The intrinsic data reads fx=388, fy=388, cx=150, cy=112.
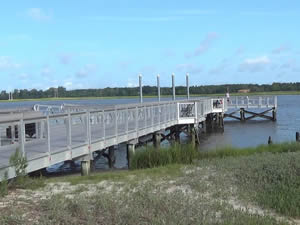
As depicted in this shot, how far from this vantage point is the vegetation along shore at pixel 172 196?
577 cm

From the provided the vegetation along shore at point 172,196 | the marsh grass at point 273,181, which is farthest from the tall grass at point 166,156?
the marsh grass at point 273,181

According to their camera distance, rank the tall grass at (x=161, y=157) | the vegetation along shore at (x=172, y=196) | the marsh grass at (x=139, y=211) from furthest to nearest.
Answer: the tall grass at (x=161, y=157), the vegetation along shore at (x=172, y=196), the marsh grass at (x=139, y=211)

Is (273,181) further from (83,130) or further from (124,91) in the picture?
(124,91)

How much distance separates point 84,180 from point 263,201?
4549 mm

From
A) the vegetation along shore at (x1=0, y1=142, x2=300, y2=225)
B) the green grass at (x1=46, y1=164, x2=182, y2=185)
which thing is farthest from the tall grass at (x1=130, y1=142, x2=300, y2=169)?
the green grass at (x1=46, y1=164, x2=182, y2=185)

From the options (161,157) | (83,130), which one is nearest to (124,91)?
(83,130)

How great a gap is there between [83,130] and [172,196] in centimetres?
899

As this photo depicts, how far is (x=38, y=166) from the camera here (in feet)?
32.1

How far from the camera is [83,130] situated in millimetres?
15539

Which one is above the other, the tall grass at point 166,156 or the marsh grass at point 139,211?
the marsh grass at point 139,211

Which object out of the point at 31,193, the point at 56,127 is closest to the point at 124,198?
the point at 31,193

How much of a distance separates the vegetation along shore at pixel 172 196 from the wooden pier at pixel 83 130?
1.24 meters

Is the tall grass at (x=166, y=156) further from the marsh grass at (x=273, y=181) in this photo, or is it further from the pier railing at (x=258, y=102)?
the pier railing at (x=258, y=102)

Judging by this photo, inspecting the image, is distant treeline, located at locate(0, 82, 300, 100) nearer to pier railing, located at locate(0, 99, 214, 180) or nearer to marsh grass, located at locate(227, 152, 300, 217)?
pier railing, located at locate(0, 99, 214, 180)
